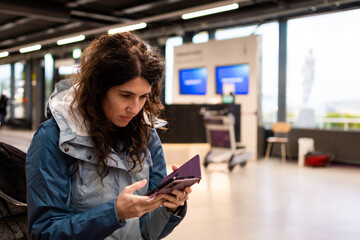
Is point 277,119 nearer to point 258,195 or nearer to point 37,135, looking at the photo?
point 258,195

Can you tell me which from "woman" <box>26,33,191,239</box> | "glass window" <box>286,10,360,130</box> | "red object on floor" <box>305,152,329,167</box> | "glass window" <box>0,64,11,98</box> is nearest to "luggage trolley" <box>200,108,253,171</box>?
"red object on floor" <box>305,152,329,167</box>

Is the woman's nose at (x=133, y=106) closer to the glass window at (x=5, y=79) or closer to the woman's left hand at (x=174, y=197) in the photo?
the woman's left hand at (x=174, y=197)

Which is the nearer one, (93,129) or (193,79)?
(93,129)

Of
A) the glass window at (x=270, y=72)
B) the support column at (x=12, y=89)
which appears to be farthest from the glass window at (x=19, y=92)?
the glass window at (x=270, y=72)

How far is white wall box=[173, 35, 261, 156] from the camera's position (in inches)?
379

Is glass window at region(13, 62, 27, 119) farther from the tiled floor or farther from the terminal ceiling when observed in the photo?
the tiled floor

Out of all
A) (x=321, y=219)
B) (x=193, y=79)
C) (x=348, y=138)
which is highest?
(x=193, y=79)

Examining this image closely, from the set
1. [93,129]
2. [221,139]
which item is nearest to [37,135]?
[93,129]

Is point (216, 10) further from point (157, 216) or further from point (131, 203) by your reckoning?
point (131, 203)

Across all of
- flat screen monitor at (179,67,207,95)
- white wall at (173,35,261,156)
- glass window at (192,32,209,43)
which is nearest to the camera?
white wall at (173,35,261,156)

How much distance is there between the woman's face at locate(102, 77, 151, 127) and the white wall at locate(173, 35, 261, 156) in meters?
7.80

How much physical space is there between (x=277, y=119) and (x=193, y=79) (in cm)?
264

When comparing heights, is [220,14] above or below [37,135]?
above

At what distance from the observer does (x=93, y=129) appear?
1240 millimetres
